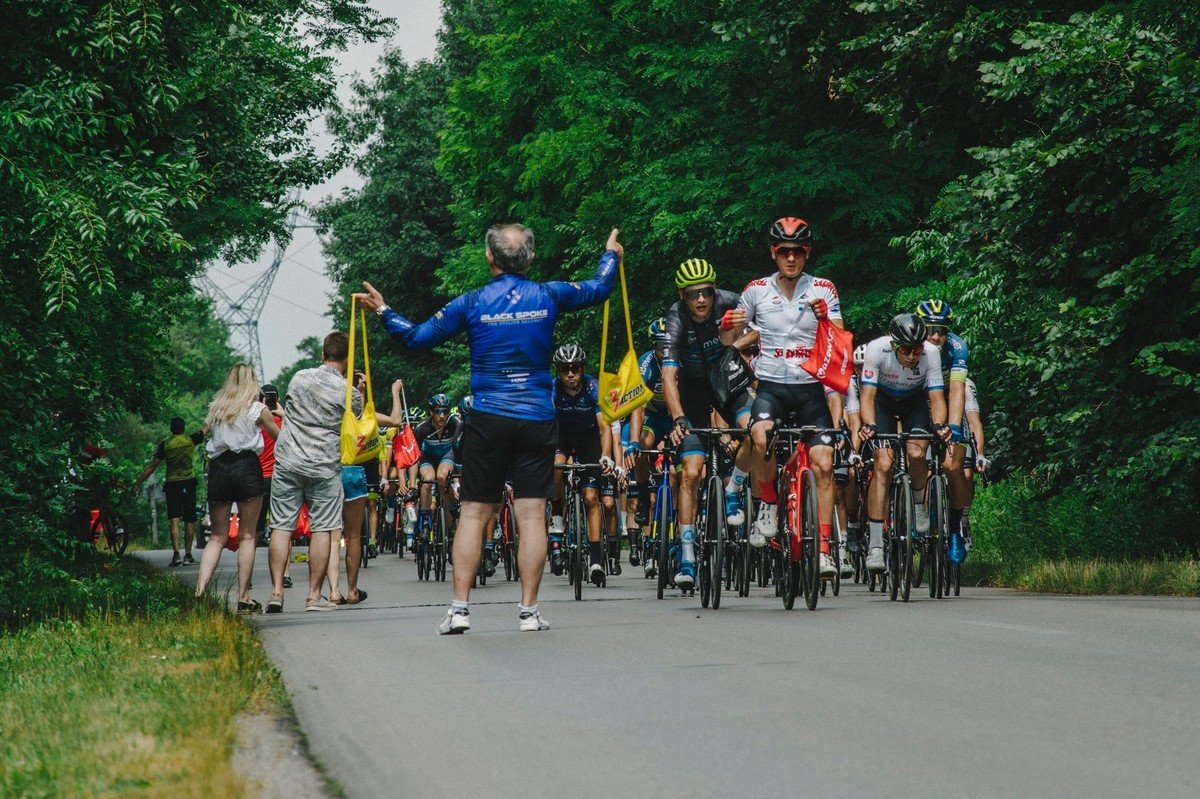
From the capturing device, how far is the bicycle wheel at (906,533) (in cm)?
1205

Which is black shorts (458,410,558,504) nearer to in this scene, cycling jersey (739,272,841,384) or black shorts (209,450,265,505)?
cycling jersey (739,272,841,384)

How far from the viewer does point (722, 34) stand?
69.6 feet

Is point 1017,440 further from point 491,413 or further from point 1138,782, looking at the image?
point 1138,782

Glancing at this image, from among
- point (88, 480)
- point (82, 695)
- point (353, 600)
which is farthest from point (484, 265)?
point (82, 695)

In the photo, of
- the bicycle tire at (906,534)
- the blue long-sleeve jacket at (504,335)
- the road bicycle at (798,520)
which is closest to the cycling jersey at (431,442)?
the bicycle tire at (906,534)

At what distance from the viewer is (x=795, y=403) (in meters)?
11.2

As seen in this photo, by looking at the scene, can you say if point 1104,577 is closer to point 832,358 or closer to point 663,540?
point 663,540

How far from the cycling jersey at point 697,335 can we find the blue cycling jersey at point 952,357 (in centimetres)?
193

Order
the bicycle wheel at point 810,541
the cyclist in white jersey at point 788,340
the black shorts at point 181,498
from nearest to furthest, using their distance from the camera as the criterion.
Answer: the bicycle wheel at point 810,541
the cyclist in white jersey at point 788,340
the black shorts at point 181,498

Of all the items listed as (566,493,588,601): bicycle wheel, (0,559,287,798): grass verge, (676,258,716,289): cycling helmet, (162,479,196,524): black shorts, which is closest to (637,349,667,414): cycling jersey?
(566,493,588,601): bicycle wheel

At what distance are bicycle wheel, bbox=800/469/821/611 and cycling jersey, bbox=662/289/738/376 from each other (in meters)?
1.30

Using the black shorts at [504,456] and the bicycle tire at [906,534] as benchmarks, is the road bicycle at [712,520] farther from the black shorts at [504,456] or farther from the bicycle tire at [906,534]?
the black shorts at [504,456]

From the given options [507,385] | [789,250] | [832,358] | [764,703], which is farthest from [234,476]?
[764,703]

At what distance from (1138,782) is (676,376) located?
680 cm
